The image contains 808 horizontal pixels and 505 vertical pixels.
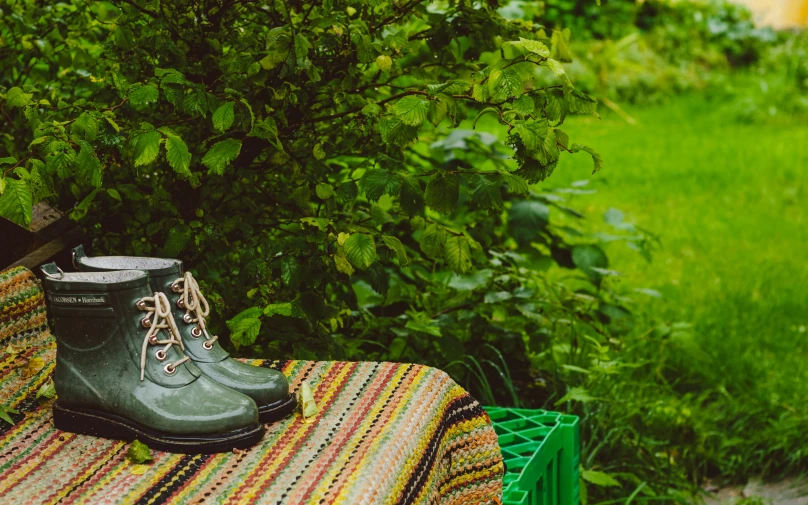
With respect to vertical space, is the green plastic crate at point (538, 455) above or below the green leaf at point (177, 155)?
below

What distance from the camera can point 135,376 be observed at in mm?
1249

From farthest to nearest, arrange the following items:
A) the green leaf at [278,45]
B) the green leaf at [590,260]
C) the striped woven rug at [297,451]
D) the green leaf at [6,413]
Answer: the green leaf at [590,260], the green leaf at [278,45], the green leaf at [6,413], the striped woven rug at [297,451]

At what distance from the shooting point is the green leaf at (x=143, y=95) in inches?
59.8

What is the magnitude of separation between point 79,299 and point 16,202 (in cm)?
20

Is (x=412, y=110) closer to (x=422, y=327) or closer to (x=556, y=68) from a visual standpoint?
(x=556, y=68)

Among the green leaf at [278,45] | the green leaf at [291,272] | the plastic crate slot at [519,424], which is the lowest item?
the plastic crate slot at [519,424]

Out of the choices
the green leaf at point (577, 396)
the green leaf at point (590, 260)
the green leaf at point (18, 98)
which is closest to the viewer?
the green leaf at point (18, 98)

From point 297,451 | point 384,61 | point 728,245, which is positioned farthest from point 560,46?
point 728,245

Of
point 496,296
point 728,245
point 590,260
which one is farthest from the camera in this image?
point 728,245

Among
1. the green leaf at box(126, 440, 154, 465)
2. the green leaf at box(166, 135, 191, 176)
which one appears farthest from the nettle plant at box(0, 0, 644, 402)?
the green leaf at box(126, 440, 154, 465)

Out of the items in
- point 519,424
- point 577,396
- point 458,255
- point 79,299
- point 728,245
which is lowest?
point 728,245

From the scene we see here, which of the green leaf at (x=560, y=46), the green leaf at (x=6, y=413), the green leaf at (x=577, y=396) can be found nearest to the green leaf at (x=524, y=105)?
the green leaf at (x=560, y=46)

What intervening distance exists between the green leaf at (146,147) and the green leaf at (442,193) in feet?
1.57

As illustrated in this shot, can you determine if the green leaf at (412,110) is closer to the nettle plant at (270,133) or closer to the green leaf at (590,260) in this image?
the nettle plant at (270,133)
